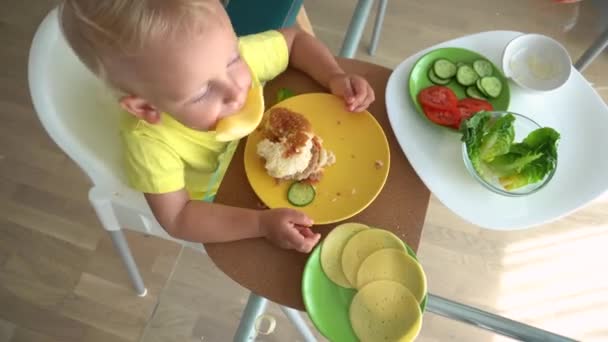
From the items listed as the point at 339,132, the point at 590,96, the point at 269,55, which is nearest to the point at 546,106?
the point at 590,96

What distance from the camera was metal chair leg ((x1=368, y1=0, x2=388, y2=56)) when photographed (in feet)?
5.33

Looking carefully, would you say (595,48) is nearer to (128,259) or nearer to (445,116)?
(445,116)

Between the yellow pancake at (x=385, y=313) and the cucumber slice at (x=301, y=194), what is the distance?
16cm

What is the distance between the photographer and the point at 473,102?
0.82 metres

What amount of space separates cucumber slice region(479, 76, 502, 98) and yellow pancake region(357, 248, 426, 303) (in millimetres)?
320

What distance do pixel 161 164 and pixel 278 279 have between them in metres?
0.26

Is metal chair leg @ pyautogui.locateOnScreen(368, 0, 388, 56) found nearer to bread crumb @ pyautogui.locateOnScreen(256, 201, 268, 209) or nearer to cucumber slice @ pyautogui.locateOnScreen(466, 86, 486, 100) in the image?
cucumber slice @ pyautogui.locateOnScreen(466, 86, 486, 100)

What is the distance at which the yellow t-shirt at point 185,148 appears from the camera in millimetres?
794

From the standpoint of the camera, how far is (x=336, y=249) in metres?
0.73

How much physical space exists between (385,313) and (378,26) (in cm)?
123

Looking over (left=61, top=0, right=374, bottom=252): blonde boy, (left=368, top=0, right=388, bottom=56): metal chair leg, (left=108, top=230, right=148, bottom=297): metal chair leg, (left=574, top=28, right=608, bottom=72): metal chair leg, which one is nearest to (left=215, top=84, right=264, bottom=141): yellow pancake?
(left=61, top=0, right=374, bottom=252): blonde boy

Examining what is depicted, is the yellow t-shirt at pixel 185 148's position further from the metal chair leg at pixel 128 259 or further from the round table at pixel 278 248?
the metal chair leg at pixel 128 259

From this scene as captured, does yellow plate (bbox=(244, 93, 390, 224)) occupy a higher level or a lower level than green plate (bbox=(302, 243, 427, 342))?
higher

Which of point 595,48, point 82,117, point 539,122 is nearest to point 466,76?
point 539,122
